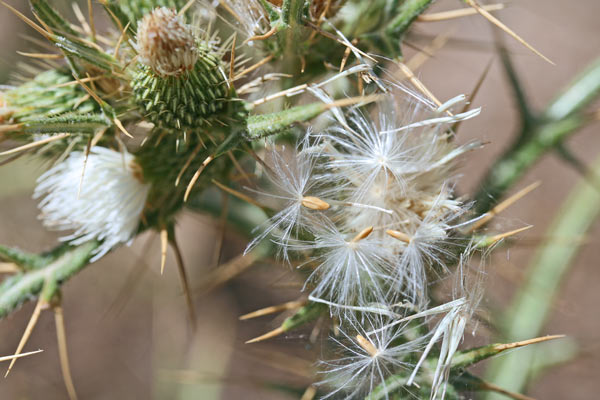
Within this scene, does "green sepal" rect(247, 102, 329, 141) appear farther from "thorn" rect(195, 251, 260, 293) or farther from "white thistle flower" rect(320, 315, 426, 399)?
"thorn" rect(195, 251, 260, 293)

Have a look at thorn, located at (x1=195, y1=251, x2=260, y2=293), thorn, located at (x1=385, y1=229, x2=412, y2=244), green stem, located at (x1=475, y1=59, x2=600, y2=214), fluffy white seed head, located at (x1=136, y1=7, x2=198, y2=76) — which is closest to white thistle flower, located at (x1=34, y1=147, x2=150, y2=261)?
fluffy white seed head, located at (x1=136, y1=7, x2=198, y2=76)

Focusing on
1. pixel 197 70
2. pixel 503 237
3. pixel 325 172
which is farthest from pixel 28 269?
pixel 503 237

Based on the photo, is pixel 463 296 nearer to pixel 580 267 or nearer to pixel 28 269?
pixel 28 269

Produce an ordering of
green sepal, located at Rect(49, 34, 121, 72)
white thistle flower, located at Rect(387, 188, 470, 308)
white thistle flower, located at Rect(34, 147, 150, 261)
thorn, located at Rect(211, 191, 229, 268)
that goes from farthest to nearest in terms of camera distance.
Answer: thorn, located at Rect(211, 191, 229, 268)
white thistle flower, located at Rect(34, 147, 150, 261)
white thistle flower, located at Rect(387, 188, 470, 308)
green sepal, located at Rect(49, 34, 121, 72)

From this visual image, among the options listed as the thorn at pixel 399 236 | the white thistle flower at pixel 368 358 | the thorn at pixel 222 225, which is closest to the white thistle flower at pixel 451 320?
the white thistle flower at pixel 368 358

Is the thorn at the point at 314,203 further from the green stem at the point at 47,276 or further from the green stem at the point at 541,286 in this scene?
the green stem at the point at 541,286

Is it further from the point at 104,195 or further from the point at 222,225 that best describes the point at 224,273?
the point at 104,195
